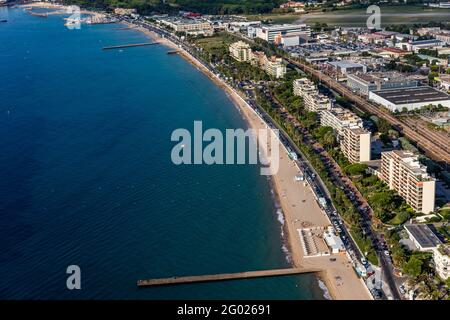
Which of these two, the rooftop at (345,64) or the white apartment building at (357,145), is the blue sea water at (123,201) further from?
the rooftop at (345,64)

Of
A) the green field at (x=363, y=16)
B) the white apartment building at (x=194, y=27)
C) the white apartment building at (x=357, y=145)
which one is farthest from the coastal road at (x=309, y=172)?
the green field at (x=363, y=16)

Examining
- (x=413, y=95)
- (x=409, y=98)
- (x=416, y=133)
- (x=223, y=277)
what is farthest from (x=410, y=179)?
(x=413, y=95)

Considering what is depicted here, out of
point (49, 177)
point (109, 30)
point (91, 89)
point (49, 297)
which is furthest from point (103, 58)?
point (49, 297)

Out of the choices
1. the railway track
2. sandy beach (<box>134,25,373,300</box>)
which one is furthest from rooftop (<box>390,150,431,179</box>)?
the railway track

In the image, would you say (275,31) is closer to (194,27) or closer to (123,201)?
(194,27)

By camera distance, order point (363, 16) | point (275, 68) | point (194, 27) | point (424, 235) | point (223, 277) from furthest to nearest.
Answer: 1. point (363, 16)
2. point (194, 27)
3. point (275, 68)
4. point (424, 235)
5. point (223, 277)

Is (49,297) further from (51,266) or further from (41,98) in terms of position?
(41,98)
